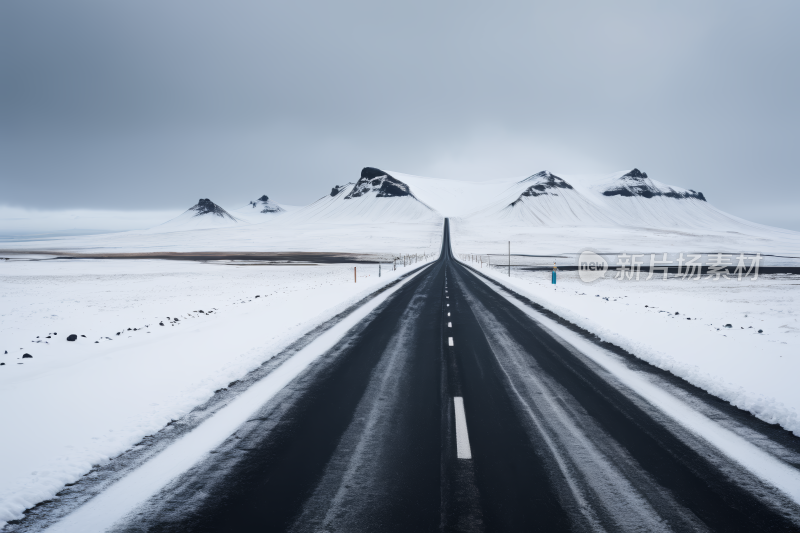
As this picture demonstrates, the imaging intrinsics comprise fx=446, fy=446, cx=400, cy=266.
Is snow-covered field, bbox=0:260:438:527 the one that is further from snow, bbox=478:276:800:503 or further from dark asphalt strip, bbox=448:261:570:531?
snow, bbox=478:276:800:503

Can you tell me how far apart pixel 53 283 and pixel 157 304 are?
15292 millimetres

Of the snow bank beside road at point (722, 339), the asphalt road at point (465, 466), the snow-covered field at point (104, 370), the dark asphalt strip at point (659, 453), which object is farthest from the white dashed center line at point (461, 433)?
the snow bank beside road at point (722, 339)

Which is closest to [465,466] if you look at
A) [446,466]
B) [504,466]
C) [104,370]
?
[446,466]

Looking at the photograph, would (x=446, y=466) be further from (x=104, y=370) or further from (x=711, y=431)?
(x=104, y=370)

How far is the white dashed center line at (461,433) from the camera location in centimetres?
495

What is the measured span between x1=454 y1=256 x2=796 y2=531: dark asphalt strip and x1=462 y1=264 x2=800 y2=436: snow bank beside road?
164cm

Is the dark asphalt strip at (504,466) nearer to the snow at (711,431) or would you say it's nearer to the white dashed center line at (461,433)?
the white dashed center line at (461,433)

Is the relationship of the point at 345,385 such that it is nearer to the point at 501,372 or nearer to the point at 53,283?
the point at 501,372

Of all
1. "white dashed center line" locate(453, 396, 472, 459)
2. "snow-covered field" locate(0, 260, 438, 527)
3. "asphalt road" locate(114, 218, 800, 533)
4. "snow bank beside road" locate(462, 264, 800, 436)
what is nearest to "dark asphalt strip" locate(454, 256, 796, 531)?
"asphalt road" locate(114, 218, 800, 533)

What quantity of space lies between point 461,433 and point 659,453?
7.21 ft

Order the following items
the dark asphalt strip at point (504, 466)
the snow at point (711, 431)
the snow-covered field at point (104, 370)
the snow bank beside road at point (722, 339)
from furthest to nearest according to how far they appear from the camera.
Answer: the snow bank beside road at point (722, 339), the snow-covered field at point (104, 370), the snow at point (711, 431), the dark asphalt strip at point (504, 466)

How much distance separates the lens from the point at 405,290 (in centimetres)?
2406

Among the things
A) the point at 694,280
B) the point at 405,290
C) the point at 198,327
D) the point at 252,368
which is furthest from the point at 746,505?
the point at 694,280

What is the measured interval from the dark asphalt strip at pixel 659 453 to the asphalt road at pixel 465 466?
0.7 inches
